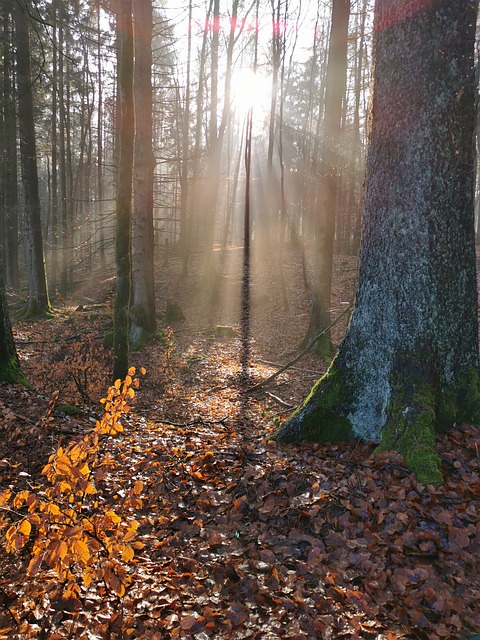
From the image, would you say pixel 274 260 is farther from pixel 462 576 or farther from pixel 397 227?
pixel 462 576

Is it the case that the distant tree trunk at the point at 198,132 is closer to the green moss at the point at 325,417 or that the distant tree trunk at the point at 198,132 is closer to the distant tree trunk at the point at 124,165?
the distant tree trunk at the point at 124,165

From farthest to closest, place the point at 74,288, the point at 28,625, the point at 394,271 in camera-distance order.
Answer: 1. the point at 74,288
2. the point at 394,271
3. the point at 28,625

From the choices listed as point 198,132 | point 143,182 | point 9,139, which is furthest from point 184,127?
point 143,182

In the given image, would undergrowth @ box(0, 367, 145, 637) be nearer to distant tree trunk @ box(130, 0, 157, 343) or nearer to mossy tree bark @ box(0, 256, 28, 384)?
mossy tree bark @ box(0, 256, 28, 384)

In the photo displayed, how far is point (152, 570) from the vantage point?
304cm

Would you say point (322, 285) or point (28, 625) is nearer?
point (28, 625)

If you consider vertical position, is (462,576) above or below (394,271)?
below

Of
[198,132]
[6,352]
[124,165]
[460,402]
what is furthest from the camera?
[198,132]

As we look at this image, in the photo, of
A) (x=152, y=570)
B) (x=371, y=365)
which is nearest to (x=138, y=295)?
(x=371, y=365)

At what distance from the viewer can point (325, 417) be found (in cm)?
466

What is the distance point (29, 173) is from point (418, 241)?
47.6ft

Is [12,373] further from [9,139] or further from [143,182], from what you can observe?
[9,139]

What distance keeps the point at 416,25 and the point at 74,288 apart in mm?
22970

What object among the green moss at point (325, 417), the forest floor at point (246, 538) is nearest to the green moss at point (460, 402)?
the forest floor at point (246, 538)
